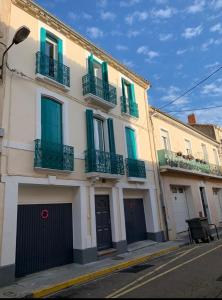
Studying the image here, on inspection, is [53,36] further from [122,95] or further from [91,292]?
[91,292]

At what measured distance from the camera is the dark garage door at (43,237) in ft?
27.3

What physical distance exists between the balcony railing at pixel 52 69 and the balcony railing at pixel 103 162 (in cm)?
309

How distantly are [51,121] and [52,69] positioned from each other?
7.13 feet

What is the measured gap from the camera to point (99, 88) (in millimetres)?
12289

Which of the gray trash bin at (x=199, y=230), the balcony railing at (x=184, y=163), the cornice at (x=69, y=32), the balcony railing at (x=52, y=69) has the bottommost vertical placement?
the gray trash bin at (x=199, y=230)

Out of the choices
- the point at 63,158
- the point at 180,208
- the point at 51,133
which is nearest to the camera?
the point at 63,158

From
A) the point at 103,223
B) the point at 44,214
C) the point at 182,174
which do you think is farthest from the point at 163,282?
the point at 182,174

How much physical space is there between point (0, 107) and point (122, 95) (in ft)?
24.3

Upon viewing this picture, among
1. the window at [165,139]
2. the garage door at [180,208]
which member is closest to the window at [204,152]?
the garage door at [180,208]

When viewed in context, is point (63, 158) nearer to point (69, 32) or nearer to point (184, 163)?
point (69, 32)

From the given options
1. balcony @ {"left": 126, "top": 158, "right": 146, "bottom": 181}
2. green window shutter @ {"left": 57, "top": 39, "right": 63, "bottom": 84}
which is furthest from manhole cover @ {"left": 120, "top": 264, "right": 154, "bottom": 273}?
green window shutter @ {"left": 57, "top": 39, "right": 63, "bottom": 84}

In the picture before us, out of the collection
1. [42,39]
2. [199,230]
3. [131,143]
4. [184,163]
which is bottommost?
[199,230]

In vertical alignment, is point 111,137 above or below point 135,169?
above

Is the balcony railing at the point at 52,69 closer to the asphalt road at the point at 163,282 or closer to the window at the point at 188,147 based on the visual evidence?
the asphalt road at the point at 163,282
